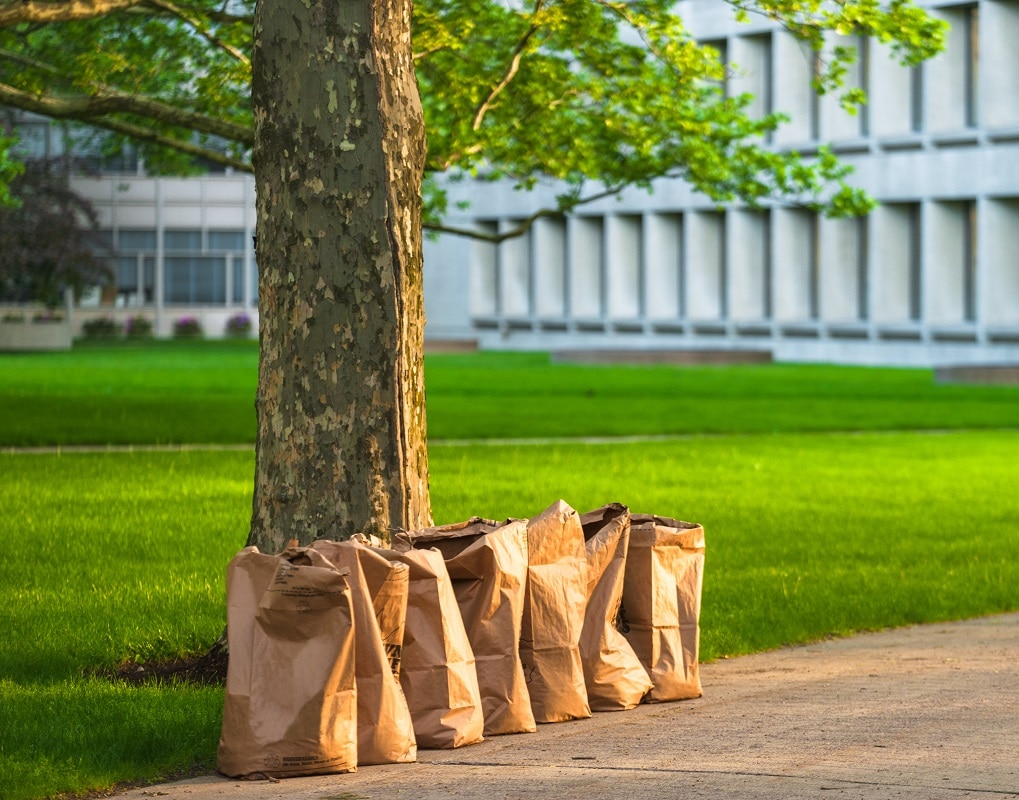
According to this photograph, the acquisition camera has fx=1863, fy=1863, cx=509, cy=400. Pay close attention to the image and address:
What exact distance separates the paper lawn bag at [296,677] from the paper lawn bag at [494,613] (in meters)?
0.72

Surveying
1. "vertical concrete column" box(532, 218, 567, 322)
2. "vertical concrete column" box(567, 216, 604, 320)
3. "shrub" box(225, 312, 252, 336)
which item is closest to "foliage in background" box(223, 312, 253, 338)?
"shrub" box(225, 312, 252, 336)

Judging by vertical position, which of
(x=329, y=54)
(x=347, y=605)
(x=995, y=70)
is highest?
(x=995, y=70)

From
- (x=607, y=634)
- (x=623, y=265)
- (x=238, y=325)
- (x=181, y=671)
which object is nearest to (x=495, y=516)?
(x=181, y=671)

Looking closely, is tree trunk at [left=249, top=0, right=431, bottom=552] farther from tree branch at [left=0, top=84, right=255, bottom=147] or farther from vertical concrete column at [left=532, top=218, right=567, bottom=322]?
vertical concrete column at [left=532, top=218, right=567, bottom=322]

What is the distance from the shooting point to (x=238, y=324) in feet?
225

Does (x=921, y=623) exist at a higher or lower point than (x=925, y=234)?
lower

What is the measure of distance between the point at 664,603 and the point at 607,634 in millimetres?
348

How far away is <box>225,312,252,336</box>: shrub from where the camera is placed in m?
68.4

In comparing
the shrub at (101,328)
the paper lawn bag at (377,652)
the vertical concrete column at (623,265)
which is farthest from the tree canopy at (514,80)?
the shrub at (101,328)

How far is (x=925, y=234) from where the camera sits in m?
46.5

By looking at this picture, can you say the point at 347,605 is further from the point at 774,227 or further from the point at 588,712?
the point at 774,227

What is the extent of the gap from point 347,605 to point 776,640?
3.70m

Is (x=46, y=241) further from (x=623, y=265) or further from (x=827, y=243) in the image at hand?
(x=827, y=243)

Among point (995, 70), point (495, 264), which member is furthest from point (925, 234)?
point (495, 264)
